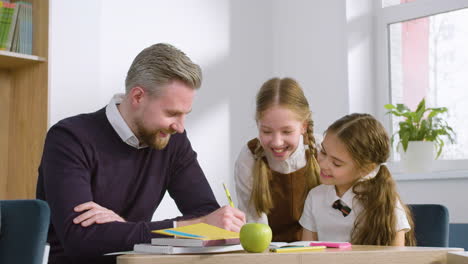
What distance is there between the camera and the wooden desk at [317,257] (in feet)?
3.88

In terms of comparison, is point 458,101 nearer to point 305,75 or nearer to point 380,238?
point 305,75

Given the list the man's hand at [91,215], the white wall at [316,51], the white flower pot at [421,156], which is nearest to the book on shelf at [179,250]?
the man's hand at [91,215]

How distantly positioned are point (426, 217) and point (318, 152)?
491mm

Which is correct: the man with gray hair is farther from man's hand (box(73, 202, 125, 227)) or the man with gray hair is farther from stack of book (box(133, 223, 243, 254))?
stack of book (box(133, 223, 243, 254))

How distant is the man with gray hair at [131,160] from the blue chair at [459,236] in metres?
1.06

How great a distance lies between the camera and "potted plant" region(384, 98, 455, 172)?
337 centimetres

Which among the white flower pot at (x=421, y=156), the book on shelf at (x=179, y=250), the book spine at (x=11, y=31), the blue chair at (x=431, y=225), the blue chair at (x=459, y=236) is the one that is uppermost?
the book spine at (x=11, y=31)

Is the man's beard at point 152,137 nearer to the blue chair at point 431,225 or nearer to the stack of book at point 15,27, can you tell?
the blue chair at point 431,225

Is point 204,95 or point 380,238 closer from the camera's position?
point 380,238

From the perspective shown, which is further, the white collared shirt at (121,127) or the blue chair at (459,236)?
the blue chair at (459,236)

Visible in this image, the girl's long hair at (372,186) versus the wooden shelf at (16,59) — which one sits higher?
the wooden shelf at (16,59)

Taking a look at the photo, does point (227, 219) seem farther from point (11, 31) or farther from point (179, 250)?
point (11, 31)

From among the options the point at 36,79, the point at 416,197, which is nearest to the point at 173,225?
the point at 36,79

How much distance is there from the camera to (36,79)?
9.37 feet
